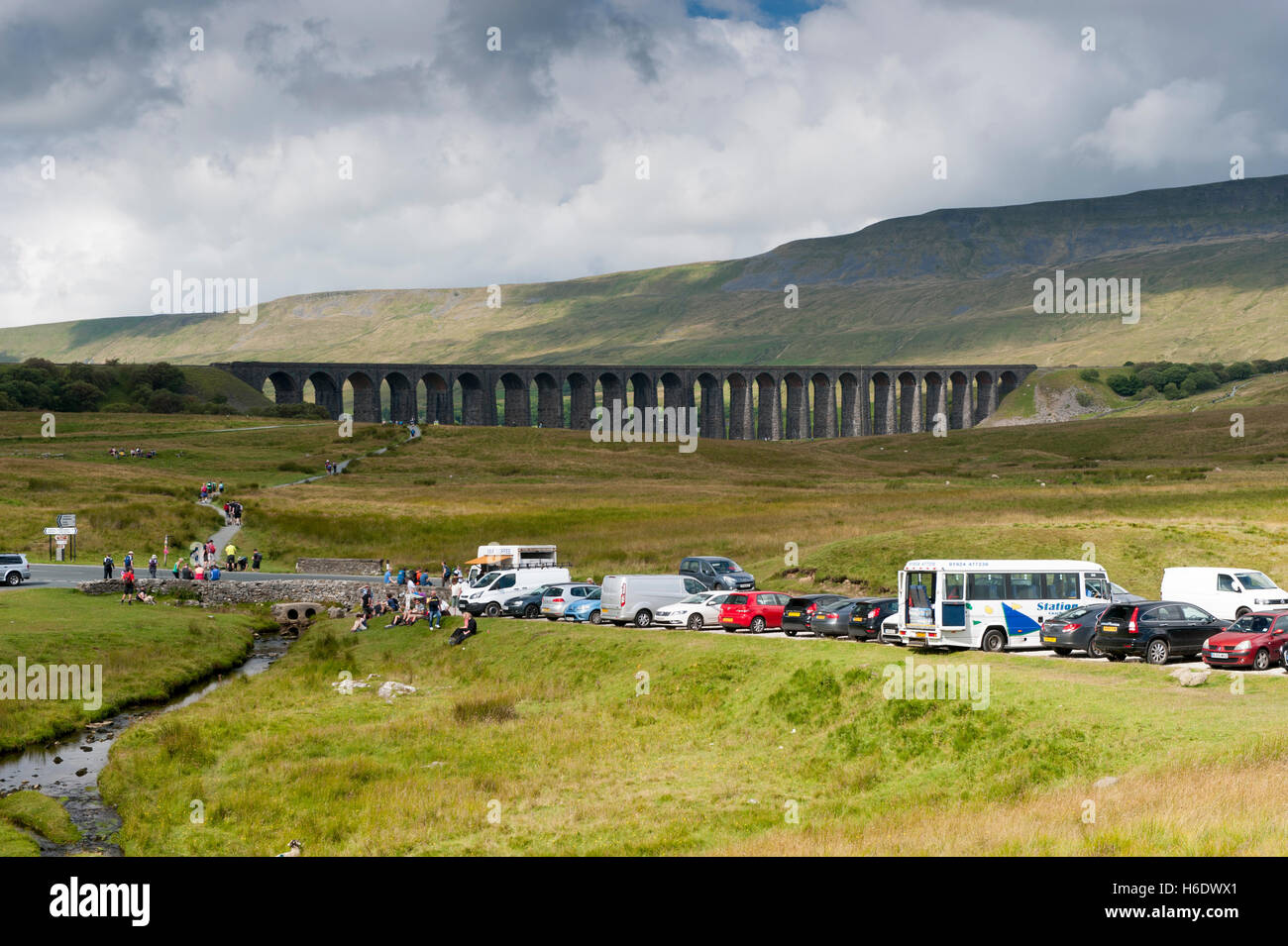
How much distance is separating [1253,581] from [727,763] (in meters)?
23.2

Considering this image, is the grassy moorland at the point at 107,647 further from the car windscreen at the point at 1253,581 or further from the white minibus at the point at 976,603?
the car windscreen at the point at 1253,581

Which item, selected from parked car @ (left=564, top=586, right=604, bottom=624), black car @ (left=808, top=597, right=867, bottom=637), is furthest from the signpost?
black car @ (left=808, top=597, right=867, bottom=637)

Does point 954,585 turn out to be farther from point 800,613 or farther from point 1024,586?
point 800,613

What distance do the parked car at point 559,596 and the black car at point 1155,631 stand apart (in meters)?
23.9

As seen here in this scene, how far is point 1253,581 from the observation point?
42688 mm

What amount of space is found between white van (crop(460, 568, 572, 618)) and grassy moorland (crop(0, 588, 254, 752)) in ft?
31.7

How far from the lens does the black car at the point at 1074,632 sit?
3588 cm

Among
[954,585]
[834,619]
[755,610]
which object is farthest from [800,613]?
[954,585]

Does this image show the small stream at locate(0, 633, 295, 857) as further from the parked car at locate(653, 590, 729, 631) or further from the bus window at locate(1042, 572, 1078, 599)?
the bus window at locate(1042, 572, 1078, 599)

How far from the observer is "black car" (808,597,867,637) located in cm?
4241

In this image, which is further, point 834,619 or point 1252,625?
point 834,619

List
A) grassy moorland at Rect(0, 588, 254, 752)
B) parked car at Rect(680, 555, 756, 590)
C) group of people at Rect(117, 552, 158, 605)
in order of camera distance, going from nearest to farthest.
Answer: grassy moorland at Rect(0, 588, 254, 752) → parked car at Rect(680, 555, 756, 590) → group of people at Rect(117, 552, 158, 605)
